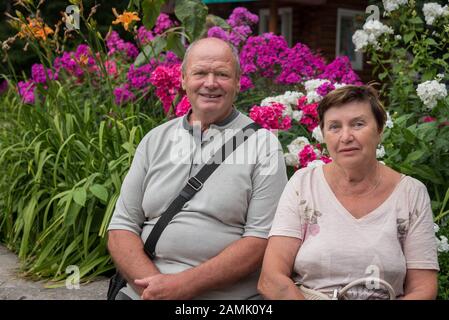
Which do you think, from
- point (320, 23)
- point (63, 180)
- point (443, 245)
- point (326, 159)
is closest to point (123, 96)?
point (63, 180)

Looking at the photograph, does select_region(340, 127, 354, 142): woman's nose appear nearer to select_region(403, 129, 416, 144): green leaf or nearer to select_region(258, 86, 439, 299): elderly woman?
select_region(258, 86, 439, 299): elderly woman

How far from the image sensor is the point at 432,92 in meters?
3.23

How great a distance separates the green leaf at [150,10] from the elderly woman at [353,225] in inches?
88.4

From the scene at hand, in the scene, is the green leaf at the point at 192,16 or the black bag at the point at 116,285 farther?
the green leaf at the point at 192,16

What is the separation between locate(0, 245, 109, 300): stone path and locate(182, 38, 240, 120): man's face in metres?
1.34

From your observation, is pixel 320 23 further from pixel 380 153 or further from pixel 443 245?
pixel 443 245

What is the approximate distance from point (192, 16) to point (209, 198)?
225 centimetres

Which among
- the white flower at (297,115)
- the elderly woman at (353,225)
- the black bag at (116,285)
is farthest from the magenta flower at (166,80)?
the elderly woman at (353,225)

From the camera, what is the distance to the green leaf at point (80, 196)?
3.46 meters

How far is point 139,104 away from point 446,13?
2.36 meters

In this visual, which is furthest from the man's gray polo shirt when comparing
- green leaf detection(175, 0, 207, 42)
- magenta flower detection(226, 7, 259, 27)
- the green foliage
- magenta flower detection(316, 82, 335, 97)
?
magenta flower detection(226, 7, 259, 27)

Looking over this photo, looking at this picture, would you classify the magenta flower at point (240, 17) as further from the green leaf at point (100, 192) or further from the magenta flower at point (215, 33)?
the green leaf at point (100, 192)
